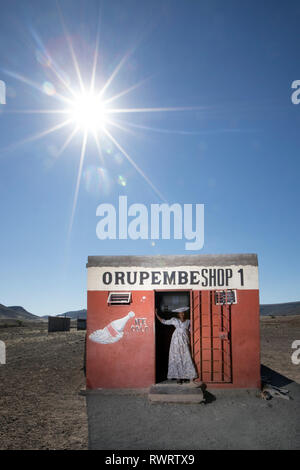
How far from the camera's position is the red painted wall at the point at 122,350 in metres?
10.8

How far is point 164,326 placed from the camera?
528 inches

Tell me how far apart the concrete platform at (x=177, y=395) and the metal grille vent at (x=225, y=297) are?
2715 millimetres

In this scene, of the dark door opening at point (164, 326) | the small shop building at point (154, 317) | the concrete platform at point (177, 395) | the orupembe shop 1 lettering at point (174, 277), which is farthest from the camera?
the dark door opening at point (164, 326)

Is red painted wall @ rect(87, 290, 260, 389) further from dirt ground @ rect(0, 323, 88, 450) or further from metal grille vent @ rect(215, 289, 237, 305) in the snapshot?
dirt ground @ rect(0, 323, 88, 450)

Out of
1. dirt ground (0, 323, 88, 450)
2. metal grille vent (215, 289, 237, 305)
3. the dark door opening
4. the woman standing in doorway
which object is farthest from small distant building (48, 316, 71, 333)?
metal grille vent (215, 289, 237, 305)

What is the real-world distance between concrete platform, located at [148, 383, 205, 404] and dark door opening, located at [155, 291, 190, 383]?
108 inches

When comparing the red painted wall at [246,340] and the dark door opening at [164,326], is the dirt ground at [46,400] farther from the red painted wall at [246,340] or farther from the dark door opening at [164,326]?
the dark door opening at [164,326]

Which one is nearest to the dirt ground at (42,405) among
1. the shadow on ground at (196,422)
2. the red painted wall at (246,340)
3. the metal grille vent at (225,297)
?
the shadow on ground at (196,422)

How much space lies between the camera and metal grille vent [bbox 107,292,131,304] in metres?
11.1

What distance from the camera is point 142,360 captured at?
10859 mm

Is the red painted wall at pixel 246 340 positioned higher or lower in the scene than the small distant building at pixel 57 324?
higher

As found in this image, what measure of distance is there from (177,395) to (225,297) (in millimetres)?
3331

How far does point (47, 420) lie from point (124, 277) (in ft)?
14.9

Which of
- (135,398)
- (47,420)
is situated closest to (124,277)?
(135,398)
